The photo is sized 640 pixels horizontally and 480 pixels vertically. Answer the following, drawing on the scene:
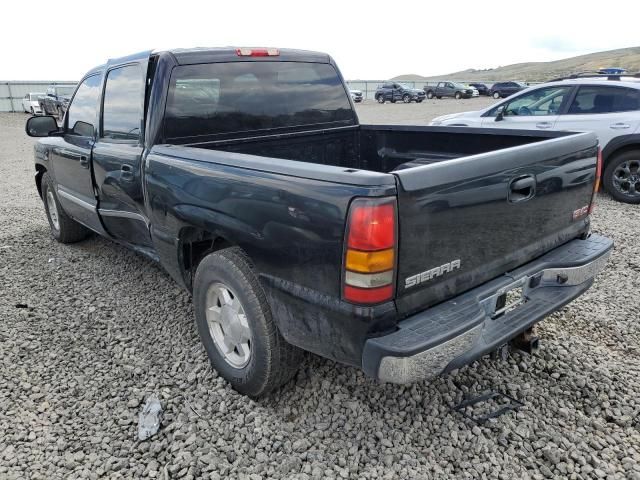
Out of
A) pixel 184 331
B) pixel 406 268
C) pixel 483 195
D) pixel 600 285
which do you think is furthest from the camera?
pixel 600 285

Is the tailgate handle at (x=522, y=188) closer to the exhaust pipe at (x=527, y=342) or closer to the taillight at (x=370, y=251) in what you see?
the taillight at (x=370, y=251)

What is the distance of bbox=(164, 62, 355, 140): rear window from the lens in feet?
10.8

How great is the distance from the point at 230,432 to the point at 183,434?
24 centimetres

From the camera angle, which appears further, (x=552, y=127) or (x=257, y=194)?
(x=552, y=127)

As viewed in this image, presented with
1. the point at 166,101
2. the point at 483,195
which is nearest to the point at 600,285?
the point at 483,195

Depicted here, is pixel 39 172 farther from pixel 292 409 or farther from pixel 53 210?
pixel 292 409

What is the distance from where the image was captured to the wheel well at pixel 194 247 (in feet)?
10.00

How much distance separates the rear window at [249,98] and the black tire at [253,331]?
3.39 feet

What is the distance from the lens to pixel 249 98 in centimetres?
358

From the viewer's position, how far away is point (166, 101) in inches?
127

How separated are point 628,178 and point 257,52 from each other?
19.8ft

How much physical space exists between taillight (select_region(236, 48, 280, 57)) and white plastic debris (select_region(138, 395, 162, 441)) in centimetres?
237

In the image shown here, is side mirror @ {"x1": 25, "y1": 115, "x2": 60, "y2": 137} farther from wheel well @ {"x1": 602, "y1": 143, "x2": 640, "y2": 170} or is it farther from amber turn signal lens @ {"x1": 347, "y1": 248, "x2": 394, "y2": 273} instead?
wheel well @ {"x1": 602, "y1": 143, "x2": 640, "y2": 170}

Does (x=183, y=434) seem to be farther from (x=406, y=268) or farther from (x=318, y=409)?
(x=406, y=268)
